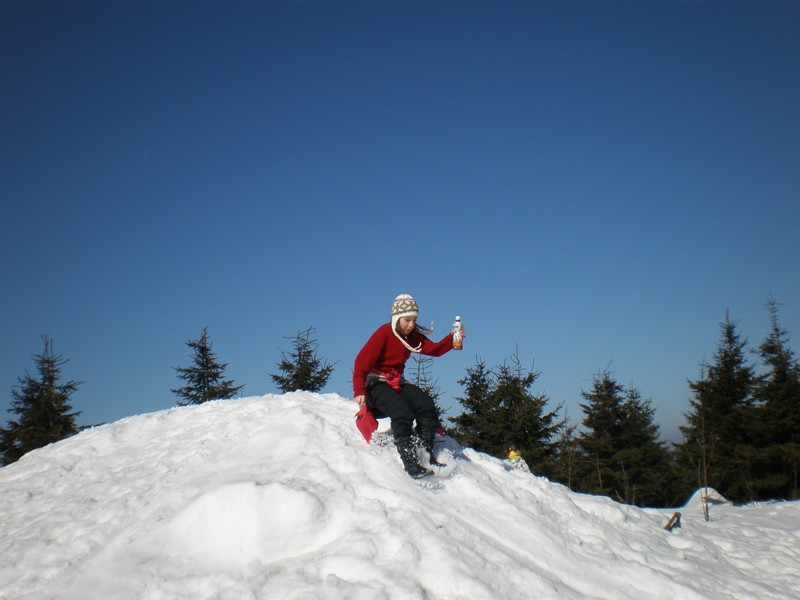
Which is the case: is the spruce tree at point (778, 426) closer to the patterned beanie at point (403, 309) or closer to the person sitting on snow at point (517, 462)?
the person sitting on snow at point (517, 462)

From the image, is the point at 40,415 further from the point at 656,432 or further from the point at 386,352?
the point at 656,432

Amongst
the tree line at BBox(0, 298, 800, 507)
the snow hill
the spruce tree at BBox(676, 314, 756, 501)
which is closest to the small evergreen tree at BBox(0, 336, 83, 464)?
the tree line at BBox(0, 298, 800, 507)

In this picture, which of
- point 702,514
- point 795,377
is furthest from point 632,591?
point 795,377

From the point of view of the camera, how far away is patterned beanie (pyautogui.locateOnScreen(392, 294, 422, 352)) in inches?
241

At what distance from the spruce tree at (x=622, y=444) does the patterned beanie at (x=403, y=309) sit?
2275 centimetres

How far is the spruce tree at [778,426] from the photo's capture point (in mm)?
24094

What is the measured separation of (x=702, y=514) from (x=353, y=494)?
728cm

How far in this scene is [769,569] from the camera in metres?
5.59

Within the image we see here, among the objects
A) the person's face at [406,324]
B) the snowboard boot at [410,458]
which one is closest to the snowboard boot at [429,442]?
the snowboard boot at [410,458]

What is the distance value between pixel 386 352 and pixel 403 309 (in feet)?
1.82

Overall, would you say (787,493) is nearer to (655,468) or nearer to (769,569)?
(655,468)

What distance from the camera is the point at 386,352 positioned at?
6.15 m

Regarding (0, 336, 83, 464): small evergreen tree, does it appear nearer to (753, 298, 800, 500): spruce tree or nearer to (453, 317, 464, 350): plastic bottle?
(453, 317, 464, 350): plastic bottle

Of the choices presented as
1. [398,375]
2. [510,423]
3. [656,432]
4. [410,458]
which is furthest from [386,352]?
[656,432]
